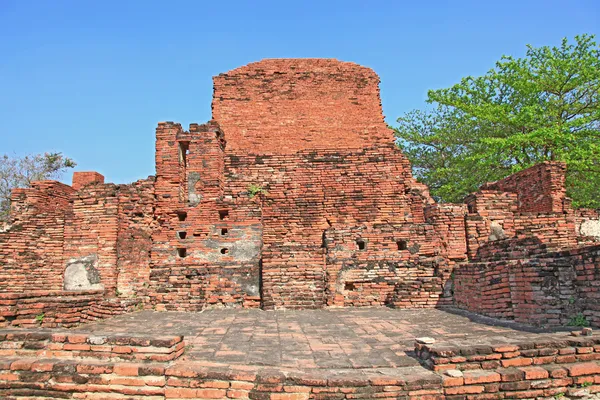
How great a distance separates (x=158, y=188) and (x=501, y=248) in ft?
22.8

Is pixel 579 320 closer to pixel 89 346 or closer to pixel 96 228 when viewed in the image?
pixel 89 346

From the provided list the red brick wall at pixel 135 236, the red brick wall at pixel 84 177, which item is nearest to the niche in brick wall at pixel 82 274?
the red brick wall at pixel 135 236

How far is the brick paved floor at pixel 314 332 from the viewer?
4.21 m

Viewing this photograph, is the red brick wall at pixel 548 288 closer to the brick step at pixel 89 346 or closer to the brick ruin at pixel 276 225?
the brick ruin at pixel 276 225

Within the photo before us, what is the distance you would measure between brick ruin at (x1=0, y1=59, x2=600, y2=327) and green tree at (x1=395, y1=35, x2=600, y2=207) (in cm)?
454

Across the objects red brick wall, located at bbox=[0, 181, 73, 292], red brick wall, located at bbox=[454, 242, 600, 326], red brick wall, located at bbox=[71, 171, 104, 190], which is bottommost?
red brick wall, located at bbox=[454, 242, 600, 326]

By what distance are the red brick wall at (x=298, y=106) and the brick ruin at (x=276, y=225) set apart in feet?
0.13

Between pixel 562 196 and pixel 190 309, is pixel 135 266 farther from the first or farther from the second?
pixel 562 196

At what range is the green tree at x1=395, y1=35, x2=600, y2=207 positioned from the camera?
46.2 feet

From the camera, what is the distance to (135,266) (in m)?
8.72

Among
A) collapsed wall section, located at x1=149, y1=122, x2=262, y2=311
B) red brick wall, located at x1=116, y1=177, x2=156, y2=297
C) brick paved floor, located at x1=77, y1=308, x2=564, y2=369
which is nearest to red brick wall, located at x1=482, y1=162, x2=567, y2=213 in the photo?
brick paved floor, located at x1=77, y1=308, x2=564, y2=369

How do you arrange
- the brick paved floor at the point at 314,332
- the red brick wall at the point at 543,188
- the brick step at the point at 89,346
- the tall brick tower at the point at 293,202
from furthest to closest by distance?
the red brick wall at the point at 543,188 → the tall brick tower at the point at 293,202 → the brick paved floor at the point at 314,332 → the brick step at the point at 89,346

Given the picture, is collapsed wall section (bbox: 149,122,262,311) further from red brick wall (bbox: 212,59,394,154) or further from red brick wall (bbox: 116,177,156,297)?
red brick wall (bbox: 212,59,394,154)

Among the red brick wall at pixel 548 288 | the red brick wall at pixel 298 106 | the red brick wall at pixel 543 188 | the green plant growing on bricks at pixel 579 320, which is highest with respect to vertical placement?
the red brick wall at pixel 298 106
